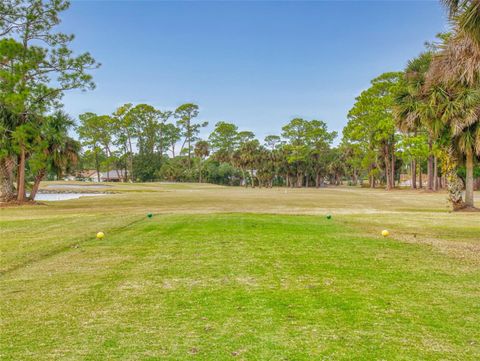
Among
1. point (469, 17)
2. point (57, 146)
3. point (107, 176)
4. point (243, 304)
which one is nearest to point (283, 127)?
point (107, 176)

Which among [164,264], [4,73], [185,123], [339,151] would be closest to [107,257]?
[164,264]

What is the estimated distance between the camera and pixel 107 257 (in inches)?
329

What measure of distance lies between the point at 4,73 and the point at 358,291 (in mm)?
21137

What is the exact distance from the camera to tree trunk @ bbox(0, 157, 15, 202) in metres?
26.1

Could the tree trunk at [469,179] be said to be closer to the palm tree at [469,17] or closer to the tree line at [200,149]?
the palm tree at [469,17]

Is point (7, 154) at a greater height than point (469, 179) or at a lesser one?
greater

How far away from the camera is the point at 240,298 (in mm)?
Result: 5285

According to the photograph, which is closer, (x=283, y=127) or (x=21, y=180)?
(x=21, y=180)

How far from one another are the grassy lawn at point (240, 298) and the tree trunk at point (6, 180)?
1845 centimetres

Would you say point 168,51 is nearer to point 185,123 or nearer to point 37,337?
point 37,337

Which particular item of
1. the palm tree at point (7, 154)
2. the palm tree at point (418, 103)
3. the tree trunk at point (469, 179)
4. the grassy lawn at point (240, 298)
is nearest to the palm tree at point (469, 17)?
the grassy lawn at point (240, 298)

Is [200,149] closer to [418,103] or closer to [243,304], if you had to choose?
[418,103]

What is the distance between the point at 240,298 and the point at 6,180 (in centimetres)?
2675

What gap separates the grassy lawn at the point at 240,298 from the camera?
149 inches
